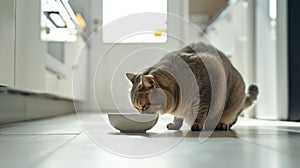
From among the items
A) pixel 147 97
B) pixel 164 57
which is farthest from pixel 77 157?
pixel 164 57

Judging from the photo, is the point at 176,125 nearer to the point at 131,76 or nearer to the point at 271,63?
the point at 131,76

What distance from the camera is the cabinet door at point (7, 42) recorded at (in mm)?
1444

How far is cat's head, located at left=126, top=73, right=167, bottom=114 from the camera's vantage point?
1239mm

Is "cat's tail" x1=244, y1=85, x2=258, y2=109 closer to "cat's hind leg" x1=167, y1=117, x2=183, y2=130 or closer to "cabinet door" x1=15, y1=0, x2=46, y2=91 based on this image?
"cat's hind leg" x1=167, y1=117, x2=183, y2=130

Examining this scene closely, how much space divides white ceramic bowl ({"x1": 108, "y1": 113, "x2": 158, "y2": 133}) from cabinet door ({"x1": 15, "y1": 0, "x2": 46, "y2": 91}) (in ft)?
1.87

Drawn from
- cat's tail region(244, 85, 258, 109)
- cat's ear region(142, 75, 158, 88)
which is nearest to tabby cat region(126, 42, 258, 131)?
cat's ear region(142, 75, 158, 88)

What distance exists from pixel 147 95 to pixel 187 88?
6.5 inches

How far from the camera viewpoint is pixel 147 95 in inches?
49.1

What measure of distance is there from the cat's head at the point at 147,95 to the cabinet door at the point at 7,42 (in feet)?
1.74

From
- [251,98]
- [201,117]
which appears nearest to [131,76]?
[201,117]

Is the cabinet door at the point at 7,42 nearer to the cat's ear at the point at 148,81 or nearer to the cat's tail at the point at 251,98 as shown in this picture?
the cat's ear at the point at 148,81

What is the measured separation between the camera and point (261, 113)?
2.72 metres

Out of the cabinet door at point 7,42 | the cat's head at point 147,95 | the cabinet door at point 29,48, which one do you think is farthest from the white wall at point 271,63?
the cabinet door at point 7,42

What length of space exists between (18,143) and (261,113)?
2062 millimetres
